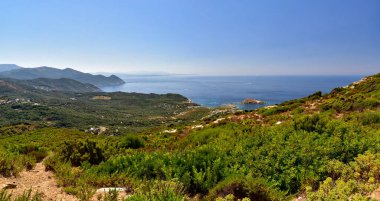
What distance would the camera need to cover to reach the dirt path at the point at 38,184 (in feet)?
18.3

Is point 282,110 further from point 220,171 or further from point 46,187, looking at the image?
point 46,187

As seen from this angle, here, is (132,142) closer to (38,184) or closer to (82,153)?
(82,153)

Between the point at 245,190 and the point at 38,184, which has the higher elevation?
the point at 245,190

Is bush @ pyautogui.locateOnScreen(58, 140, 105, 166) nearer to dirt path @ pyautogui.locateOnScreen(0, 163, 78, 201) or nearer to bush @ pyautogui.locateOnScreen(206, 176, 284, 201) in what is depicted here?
dirt path @ pyautogui.locateOnScreen(0, 163, 78, 201)

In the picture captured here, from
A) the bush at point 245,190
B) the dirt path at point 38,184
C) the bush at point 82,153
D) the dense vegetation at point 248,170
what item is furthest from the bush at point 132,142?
the bush at point 245,190

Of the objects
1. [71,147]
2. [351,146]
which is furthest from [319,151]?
[71,147]

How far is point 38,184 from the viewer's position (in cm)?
634

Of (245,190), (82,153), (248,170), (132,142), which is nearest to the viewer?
(245,190)

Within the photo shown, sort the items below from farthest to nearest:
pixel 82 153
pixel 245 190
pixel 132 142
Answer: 1. pixel 132 142
2. pixel 82 153
3. pixel 245 190

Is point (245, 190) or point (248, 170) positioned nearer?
point (245, 190)

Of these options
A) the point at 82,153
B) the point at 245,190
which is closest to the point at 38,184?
the point at 82,153

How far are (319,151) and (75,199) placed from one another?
5674 millimetres

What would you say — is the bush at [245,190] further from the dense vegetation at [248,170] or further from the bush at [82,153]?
the bush at [82,153]

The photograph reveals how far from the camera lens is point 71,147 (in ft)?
31.6
